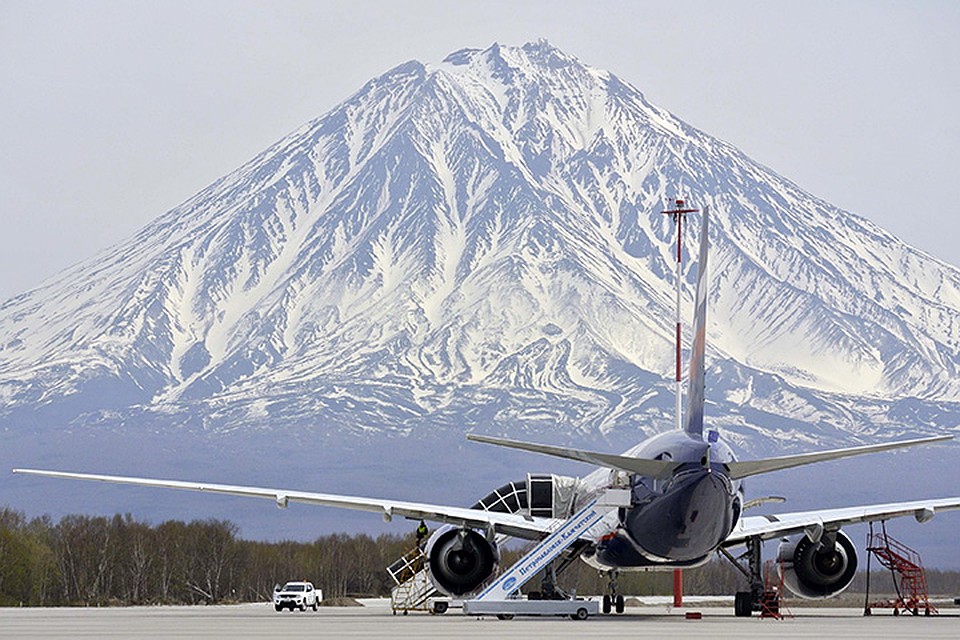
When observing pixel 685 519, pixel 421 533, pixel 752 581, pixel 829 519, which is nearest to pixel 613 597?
pixel 752 581

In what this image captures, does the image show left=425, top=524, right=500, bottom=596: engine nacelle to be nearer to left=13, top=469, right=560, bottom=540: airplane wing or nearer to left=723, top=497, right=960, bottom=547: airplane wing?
left=13, top=469, right=560, bottom=540: airplane wing

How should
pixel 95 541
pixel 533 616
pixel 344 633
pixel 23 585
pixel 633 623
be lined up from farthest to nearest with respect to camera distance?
pixel 95 541
pixel 23 585
pixel 533 616
pixel 633 623
pixel 344 633

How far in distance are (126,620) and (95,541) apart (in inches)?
2859

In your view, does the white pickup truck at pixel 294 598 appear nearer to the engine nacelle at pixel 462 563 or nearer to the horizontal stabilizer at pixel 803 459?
the engine nacelle at pixel 462 563

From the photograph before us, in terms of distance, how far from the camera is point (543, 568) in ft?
163

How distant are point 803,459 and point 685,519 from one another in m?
4.78

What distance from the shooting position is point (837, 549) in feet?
170

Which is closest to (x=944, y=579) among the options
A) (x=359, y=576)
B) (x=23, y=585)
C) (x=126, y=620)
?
(x=359, y=576)

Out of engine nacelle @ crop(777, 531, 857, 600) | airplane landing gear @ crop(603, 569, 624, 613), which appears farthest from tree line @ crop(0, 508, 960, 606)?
engine nacelle @ crop(777, 531, 857, 600)

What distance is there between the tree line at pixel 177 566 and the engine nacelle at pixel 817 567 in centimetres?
4496

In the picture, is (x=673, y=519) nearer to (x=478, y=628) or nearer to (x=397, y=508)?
(x=478, y=628)

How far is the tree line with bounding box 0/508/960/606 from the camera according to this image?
327ft

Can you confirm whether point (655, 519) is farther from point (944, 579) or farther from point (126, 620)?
point (944, 579)

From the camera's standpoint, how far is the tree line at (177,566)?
99812 millimetres
